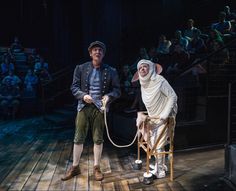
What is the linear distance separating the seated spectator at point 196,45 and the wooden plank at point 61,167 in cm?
421

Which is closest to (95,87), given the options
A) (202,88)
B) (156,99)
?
(156,99)

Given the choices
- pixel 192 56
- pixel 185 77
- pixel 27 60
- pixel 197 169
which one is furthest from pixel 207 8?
pixel 197 169

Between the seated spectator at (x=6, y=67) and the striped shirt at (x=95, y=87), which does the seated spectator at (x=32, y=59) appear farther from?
the striped shirt at (x=95, y=87)

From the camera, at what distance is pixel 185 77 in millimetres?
5453

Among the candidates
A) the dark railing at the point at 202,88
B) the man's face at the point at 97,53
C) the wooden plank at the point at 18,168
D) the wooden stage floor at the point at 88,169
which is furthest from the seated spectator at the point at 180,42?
the wooden plank at the point at 18,168

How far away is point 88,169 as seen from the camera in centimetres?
446

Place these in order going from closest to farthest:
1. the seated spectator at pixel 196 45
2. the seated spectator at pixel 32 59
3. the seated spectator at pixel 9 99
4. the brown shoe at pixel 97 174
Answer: the brown shoe at pixel 97 174, the seated spectator at pixel 196 45, the seated spectator at pixel 9 99, the seated spectator at pixel 32 59

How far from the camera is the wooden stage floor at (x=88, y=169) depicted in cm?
380

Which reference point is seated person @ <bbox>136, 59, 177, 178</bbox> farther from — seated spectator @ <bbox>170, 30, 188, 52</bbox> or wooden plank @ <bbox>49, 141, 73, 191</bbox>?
seated spectator @ <bbox>170, 30, 188, 52</bbox>

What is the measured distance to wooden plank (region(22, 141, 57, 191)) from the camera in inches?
152

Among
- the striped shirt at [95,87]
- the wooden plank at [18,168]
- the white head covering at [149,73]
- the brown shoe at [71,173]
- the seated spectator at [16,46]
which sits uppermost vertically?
the seated spectator at [16,46]

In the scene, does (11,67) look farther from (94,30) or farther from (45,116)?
(94,30)

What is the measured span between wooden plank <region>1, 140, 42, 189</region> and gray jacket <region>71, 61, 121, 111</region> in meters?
1.46

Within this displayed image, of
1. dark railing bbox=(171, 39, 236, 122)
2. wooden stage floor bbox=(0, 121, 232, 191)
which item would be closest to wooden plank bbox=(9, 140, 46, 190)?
wooden stage floor bbox=(0, 121, 232, 191)
